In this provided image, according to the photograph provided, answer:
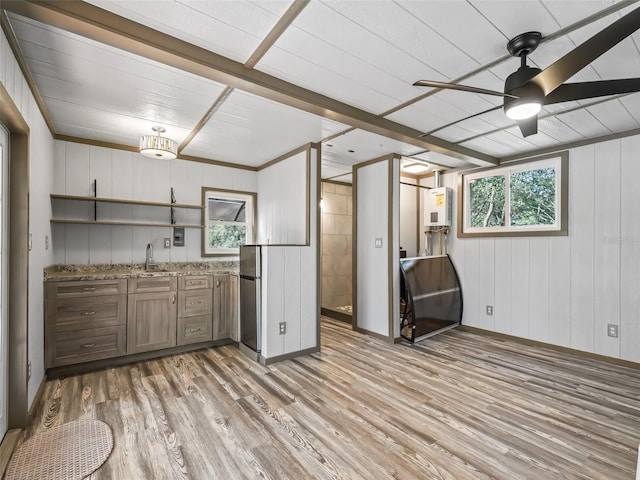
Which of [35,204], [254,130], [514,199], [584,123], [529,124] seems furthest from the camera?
[514,199]

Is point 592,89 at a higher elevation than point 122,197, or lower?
higher

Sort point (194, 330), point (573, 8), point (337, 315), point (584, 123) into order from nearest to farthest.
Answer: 1. point (573, 8)
2. point (584, 123)
3. point (194, 330)
4. point (337, 315)

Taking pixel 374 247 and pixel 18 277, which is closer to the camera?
pixel 18 277

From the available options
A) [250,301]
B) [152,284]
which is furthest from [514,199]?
[152,284]

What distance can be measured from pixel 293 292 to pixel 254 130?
72.4 inches

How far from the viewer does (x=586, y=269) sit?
380 cm

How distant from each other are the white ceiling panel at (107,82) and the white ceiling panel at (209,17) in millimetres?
408

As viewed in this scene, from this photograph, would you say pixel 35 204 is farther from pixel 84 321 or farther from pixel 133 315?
pixel 133 315

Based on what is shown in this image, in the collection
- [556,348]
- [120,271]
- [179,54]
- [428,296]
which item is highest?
[179,54]

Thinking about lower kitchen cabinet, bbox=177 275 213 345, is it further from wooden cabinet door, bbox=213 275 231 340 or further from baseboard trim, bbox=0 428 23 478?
baseboard trim, bbox=0 428 23 478

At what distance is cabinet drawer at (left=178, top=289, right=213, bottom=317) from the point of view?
3840 mm

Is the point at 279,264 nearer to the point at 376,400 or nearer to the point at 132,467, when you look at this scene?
the point at 376,400

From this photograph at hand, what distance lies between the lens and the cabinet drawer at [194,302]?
3840 millimetres

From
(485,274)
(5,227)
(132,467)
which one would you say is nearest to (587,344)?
(485,274)
